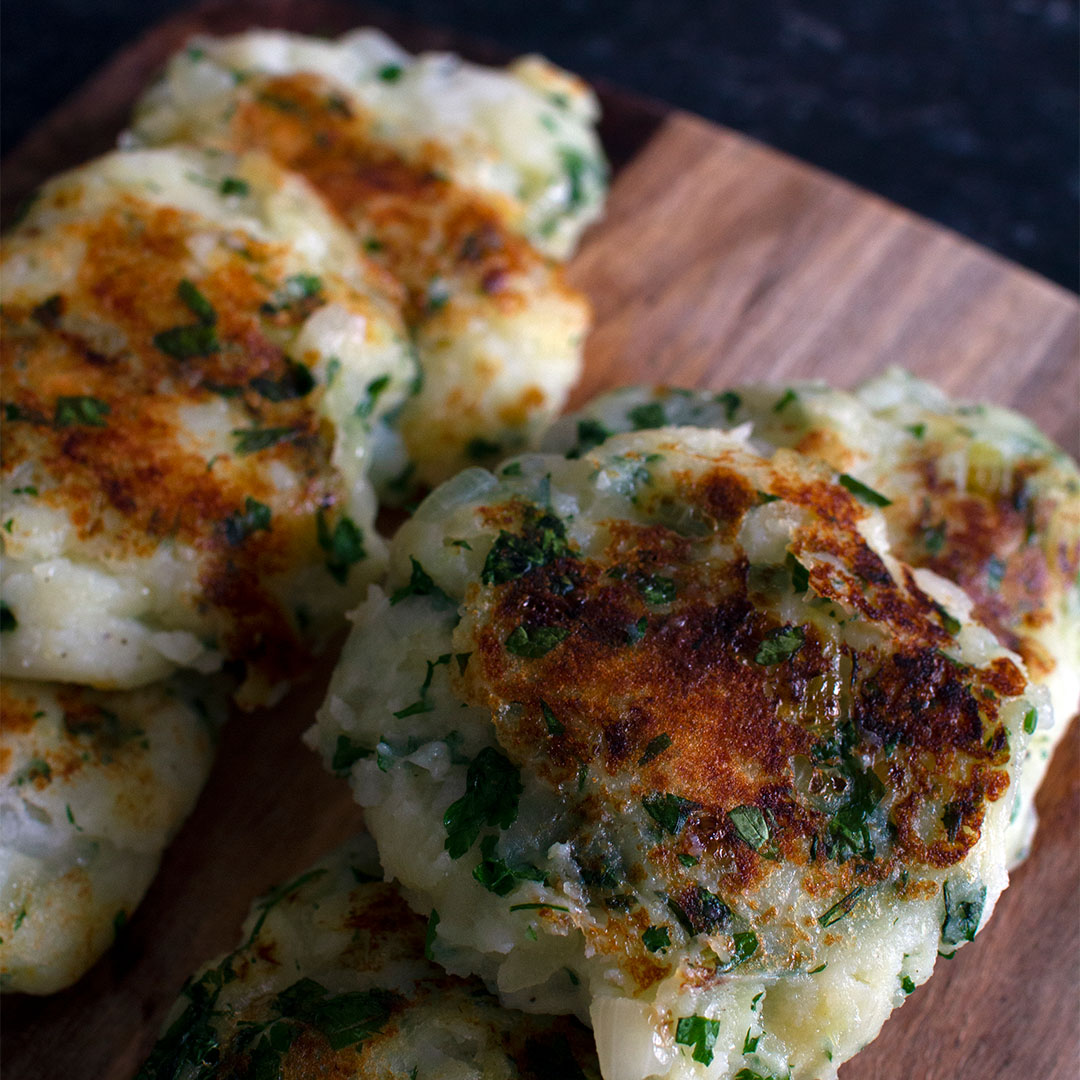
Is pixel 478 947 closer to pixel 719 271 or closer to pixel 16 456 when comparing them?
pixel 16 456

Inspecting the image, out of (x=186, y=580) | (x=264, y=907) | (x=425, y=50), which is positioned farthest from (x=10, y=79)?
(x=264, y=907)

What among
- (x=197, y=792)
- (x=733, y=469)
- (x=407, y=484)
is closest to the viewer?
(x=733, y=469)

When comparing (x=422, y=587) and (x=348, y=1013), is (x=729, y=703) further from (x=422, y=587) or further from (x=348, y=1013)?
(x=348, y=1013)

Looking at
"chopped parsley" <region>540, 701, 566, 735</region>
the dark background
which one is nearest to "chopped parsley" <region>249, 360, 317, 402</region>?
"chopped parsley" <region>540, 701, 566, 735</region>

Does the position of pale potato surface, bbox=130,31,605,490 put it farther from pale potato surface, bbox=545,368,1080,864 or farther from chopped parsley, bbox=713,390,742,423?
chopped parsley, bbox=713,390,742,423

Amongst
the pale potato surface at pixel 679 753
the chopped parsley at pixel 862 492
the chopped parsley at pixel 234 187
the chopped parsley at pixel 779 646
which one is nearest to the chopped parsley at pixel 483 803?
the pale potato surface at pixel 679 753

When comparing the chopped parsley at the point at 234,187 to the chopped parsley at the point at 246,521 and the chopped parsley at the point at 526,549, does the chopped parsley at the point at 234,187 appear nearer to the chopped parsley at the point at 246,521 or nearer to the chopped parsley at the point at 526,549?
the chopped parsley at the point at 246,521

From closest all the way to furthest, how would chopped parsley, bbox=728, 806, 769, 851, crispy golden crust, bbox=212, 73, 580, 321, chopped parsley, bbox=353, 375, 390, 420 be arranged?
chopped parsley, bbox=728, 806, 769, 851 < chopped parsley, bbox=353, 375, 390, 420 < crispy golden crust, bbox=212, 73, 580, 321
